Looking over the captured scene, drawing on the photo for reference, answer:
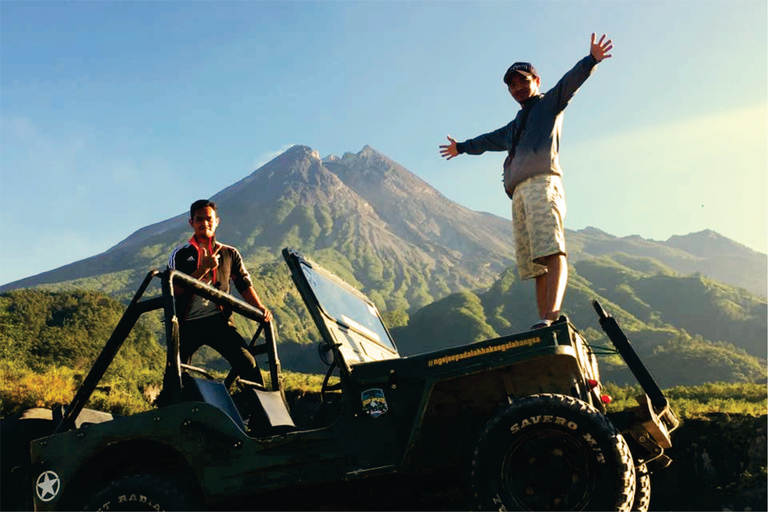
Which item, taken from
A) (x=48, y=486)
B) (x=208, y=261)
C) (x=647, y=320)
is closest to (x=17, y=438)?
(x=48, y=486)

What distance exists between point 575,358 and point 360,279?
15570cm

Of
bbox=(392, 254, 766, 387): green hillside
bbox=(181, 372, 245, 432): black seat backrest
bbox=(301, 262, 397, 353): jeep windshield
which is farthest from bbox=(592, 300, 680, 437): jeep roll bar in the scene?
bbox=(392, 254, 766, 387): green hillside

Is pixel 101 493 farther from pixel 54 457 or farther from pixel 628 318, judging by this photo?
pixel 628 318

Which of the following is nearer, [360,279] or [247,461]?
[247,461]

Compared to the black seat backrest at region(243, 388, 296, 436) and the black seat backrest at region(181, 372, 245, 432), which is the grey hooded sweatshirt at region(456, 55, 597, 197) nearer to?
the black seat backrest at region(243, 388, 296, 436)

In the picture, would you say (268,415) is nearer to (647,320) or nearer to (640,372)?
(640,372)

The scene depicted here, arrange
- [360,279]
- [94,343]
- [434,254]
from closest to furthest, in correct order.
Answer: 1. [94,343]
2. [360,279]
3. [434,254]

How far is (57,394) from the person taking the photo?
1415cm

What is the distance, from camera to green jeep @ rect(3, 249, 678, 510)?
346 centimetres

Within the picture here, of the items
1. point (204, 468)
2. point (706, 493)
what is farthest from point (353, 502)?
point (706, 493)

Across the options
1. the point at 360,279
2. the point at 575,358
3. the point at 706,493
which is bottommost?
the point at 706,493

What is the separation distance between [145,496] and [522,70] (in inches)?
156

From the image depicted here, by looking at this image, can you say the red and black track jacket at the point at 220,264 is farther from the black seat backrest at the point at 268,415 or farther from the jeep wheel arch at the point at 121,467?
the jeep wheel arch at the point at 121,467

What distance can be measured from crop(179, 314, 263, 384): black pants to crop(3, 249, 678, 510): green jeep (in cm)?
118
